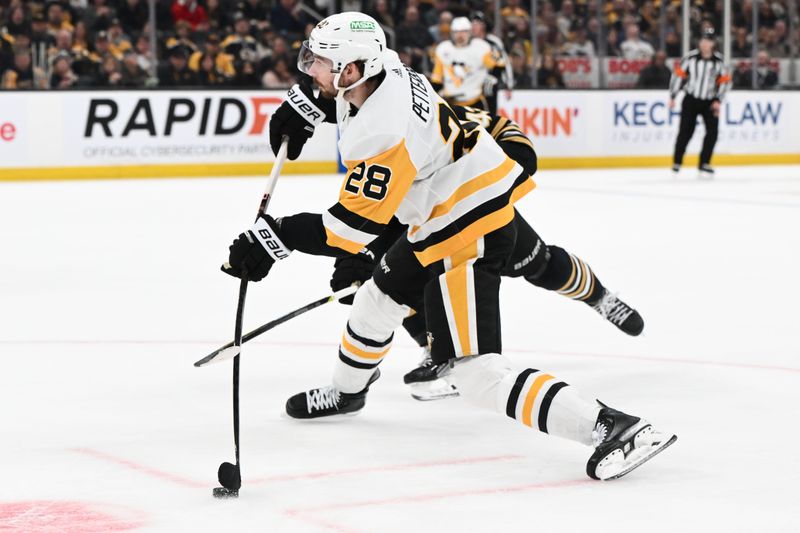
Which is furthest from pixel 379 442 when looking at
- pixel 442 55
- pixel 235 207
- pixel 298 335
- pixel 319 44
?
pixel 442 55

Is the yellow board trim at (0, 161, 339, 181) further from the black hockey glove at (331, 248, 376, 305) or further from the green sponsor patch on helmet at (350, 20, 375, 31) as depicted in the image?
the green sponsor patch on helmet at (350, 20, 375, 31)

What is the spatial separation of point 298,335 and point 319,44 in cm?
205

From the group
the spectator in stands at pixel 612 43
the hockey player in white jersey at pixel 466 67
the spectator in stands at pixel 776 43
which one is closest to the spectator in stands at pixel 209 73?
the hockey player in white jersey at pixel 466 67

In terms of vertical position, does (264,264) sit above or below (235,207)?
above

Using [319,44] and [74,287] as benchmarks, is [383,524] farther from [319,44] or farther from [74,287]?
[74,287]

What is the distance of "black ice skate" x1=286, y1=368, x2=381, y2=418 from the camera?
3682 millimetres

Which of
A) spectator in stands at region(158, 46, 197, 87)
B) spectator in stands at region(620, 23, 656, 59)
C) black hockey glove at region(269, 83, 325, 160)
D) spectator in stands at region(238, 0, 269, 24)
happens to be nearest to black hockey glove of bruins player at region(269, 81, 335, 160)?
black hockey glove at region(269, 83, 325, 160)

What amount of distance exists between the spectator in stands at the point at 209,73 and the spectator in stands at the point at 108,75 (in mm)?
815

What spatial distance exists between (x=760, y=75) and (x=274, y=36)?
6.05 meters

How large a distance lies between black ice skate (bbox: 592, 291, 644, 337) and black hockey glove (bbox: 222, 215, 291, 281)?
1.75m

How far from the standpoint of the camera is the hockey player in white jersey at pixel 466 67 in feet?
42.8

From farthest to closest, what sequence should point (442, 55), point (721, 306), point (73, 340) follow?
point (442, 55)
point (721, 306)
point (73, 340)

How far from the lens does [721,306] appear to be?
5.62 m

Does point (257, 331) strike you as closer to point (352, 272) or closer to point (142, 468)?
point (352, 272)
